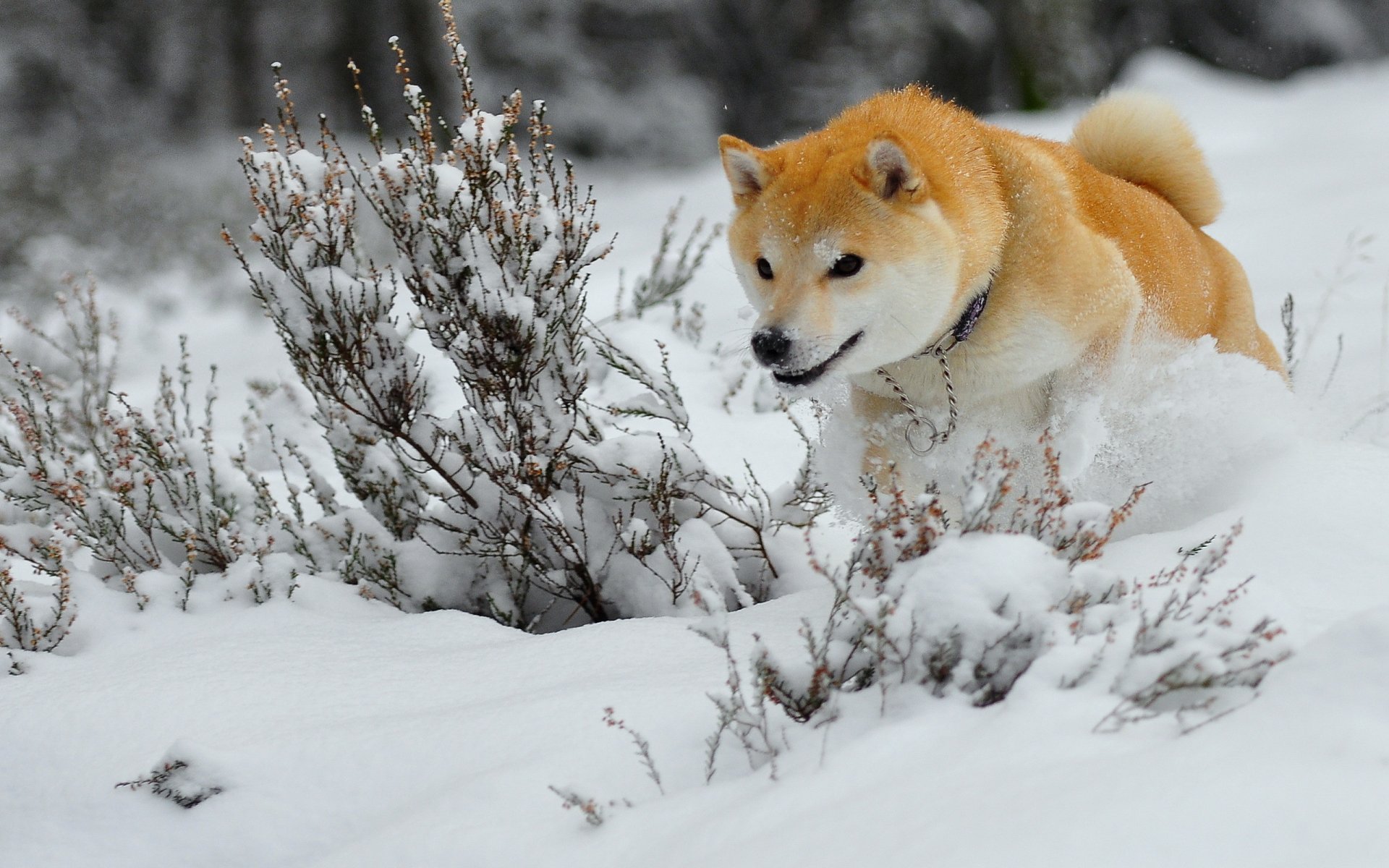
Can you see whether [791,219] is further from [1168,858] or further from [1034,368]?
[1168,858]

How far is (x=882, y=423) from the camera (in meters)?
2.93

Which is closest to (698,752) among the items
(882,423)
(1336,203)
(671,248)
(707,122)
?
(882,423)

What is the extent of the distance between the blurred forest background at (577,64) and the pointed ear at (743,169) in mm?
10165

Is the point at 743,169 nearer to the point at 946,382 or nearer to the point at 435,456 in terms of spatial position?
the point at 946,382

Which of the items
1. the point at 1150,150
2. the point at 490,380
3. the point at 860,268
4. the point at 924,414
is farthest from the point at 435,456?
the point at 1150,150

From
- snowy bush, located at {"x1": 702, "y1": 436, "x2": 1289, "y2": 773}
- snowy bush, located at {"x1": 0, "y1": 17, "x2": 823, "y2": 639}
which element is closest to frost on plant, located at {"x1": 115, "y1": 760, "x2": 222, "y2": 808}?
snowy bush, located at {"x1": 0, "y1": 17, "x2": 823, "y2": 639}

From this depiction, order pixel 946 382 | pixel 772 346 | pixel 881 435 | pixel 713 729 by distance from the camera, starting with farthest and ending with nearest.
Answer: pixel 881 435
pixel 946 382
pixel 772 346
pixel 713 729

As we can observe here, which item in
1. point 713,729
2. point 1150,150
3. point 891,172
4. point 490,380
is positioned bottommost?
point 713,729

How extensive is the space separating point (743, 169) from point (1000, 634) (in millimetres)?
1628

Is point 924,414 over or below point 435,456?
below

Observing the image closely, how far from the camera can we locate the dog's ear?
2.50m

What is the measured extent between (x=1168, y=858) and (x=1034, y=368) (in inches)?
67.3

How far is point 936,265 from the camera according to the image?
256cm

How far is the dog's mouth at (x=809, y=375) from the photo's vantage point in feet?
8.31
